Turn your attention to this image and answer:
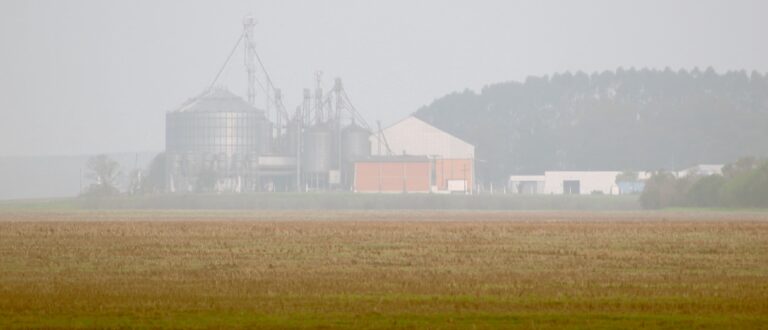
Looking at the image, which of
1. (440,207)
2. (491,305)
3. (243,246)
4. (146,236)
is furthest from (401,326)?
(440,207)

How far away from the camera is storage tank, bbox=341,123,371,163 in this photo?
16450 cm

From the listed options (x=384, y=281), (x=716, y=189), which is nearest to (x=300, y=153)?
(x=716, y=189)

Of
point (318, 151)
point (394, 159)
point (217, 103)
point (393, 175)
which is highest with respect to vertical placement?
point (217, 103)

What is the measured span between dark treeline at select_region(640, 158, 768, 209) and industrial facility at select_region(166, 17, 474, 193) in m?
37.6

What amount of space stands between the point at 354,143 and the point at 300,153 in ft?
19.8

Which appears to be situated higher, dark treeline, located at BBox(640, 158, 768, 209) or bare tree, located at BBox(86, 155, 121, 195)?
bare tree, located at BBox(86, 155, 121, 195)

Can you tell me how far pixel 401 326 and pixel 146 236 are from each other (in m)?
31.1

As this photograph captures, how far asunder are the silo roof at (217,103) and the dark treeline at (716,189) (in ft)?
181

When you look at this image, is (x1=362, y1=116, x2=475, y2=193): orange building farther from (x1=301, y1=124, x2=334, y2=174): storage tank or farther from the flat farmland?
the flat farmland

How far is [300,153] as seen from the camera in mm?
165125

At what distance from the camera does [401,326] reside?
26297 mm

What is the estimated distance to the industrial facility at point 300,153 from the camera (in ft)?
521

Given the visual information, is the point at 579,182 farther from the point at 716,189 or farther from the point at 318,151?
the point at 716,189

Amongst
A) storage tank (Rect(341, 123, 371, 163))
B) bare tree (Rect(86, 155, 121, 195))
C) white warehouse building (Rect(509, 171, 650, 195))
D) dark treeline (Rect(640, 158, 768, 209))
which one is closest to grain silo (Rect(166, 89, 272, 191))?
bare tree (Rect(86, 155, 121, 195))
